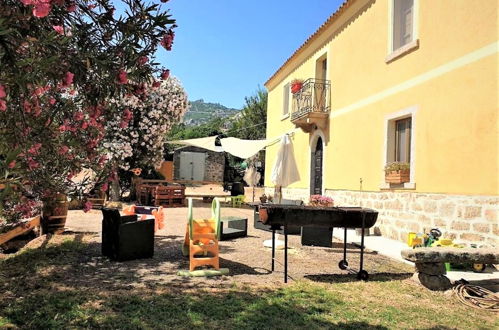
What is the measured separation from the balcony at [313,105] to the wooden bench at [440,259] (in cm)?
723

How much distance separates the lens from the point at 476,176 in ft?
19.3

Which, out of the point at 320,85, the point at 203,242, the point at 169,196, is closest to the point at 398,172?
the point at 203,242

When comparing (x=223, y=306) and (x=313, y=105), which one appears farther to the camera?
(x=313, y=105)

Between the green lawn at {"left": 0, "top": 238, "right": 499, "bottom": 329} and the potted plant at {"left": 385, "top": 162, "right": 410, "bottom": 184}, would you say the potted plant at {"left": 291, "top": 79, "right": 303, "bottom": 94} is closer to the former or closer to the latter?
the potted plant at {"left": 385, "top": 162, "right": 410, "bottom": 184}

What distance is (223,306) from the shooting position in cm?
373

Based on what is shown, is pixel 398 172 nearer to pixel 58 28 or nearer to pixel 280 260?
pixel 280 260

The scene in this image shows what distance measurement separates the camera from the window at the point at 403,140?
7.95 m

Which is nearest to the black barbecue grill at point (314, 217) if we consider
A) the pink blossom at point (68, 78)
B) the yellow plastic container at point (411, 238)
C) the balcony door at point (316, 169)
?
the yellow plastic container at point (411, 238)

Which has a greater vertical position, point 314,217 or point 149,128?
point 149,128

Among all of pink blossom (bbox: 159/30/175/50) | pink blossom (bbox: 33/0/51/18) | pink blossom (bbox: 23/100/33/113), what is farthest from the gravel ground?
pink blossom (bbox: 33/0/51/18)

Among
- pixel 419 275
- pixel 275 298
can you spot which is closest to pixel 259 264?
pixel 275 298

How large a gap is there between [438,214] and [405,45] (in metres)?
3.52

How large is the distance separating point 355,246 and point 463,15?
4512 mm

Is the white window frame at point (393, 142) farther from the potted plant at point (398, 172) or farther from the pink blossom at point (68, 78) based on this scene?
the pink blossom at point (68, 78)
